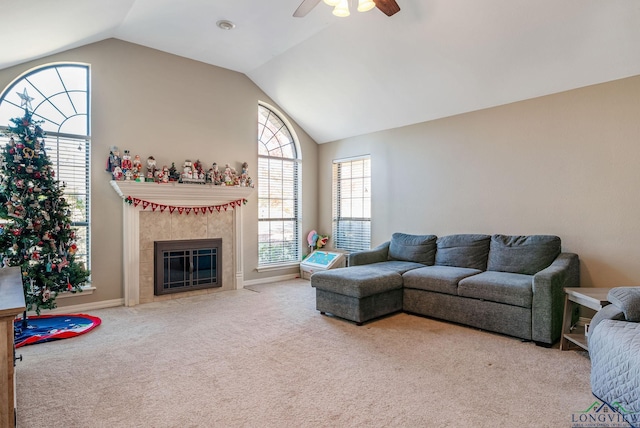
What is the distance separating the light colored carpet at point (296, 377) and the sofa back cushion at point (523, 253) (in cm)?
86

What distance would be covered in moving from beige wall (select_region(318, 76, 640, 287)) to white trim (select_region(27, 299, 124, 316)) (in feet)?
12.4

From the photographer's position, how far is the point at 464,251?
428 cm

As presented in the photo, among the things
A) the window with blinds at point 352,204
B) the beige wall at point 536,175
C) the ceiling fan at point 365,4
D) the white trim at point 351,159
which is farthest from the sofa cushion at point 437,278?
the ceiling fan at point 365,4

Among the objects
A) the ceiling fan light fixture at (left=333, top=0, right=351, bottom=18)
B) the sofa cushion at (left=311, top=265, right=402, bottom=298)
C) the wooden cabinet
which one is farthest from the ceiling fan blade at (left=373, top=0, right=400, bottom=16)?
the wooden cabinet

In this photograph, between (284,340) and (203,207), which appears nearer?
A: (284,340)

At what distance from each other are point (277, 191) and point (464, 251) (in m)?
3.19

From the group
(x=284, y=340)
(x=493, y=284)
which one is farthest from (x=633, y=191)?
(x=284, y=340)

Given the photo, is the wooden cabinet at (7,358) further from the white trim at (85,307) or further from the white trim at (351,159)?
the white trim at (351,159)

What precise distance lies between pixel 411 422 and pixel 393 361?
2.63 ft

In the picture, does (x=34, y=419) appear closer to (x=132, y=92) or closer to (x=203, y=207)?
(x=203, y=207)

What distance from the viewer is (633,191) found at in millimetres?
3350

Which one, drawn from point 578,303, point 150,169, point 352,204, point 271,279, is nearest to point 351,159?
point 352,204

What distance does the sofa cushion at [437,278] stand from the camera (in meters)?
3.70

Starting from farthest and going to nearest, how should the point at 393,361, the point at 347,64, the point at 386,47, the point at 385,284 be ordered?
the point at 347,64
the point at 386,47
the point at 385,284
the point at 393,361
